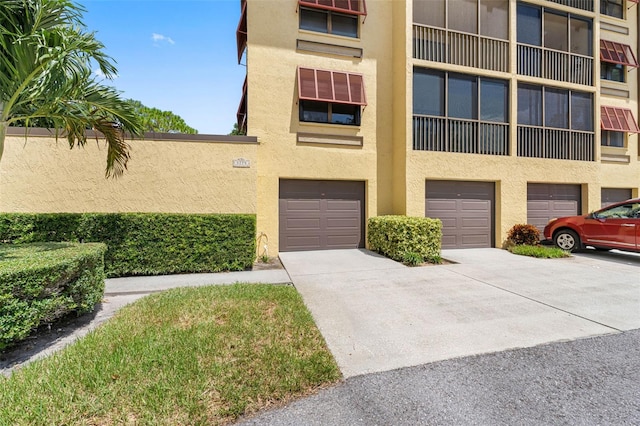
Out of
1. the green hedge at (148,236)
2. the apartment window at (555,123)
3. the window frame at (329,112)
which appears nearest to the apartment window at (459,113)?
the apartment window at (555,123)

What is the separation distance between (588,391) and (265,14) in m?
10.9

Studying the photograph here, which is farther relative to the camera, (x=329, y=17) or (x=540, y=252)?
(x=329, y=17)

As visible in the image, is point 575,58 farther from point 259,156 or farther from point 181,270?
point 181,270

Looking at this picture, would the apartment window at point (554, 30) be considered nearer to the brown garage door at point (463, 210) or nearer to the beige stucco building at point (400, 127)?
the beige stucco building at point (400, 127)

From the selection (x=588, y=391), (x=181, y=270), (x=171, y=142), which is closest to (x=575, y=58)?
(x=588, y=391)

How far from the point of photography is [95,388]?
8.36 ft

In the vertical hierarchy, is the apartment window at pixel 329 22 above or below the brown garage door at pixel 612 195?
above

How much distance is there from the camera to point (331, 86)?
9.21 metres

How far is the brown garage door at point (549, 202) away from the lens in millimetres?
10844

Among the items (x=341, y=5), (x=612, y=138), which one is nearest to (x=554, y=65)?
(x=612, y=138)

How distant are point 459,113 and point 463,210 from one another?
132 inches

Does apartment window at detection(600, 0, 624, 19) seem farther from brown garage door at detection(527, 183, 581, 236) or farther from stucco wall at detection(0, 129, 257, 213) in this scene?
stucco wall at detection(0, 129, 257, 213)

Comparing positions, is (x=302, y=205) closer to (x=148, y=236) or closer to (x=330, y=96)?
(x=330, y=96)

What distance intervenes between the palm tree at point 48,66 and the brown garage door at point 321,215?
5292mm
